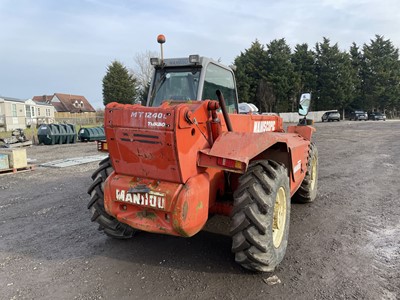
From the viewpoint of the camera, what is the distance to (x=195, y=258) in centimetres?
379

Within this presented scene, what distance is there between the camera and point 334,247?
13.3ft

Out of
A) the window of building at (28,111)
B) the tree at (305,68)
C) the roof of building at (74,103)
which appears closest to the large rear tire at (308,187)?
the window of building at (28,111)

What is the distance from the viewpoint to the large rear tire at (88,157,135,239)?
4086 mm

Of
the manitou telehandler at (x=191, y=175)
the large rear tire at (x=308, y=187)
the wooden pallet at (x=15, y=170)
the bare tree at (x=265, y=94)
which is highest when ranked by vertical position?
the bare tree at (x=265, y=94)

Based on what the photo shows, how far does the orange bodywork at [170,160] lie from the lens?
9.86 feet

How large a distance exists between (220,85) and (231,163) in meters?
1.82

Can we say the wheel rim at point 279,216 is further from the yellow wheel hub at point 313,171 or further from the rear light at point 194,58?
the yellow wheel hub at point 313,171

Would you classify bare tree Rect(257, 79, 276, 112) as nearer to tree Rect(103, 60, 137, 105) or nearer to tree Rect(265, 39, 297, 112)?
tree Rect(265, 39, 297, 112)

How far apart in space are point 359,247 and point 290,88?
47605 mm

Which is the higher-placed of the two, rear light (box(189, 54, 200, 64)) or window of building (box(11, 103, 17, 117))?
window of building (box(11, 103, 17, 117))

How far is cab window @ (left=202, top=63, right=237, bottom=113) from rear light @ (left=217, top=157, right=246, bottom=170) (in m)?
1.20

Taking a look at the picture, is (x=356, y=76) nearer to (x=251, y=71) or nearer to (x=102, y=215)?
(x=251, y=71)

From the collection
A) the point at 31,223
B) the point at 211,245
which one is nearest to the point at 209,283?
the point at 211,245

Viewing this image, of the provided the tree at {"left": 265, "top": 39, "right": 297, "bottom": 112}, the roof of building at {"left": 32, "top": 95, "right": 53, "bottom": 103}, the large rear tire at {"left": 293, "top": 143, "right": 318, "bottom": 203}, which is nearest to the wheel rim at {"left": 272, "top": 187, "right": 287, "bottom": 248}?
the large rear tire at {"left": 293, "top": 143, "right": 318, "bottom": 203}
